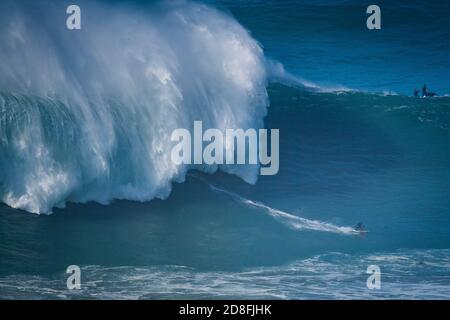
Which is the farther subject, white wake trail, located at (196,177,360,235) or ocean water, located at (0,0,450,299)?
white wake trail, located at (196,177,360,235)

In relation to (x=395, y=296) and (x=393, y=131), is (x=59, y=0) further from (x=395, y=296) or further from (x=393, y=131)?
(x=395, y=296)

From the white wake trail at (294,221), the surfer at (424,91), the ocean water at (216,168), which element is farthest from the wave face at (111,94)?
the surfer at (424,91)

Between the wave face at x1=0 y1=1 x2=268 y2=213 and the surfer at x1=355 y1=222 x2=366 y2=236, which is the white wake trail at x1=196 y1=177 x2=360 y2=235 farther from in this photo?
the wave face at x1=0 y1=1 x2=268 y2=213

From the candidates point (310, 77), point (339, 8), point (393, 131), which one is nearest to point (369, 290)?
point (393, 131)

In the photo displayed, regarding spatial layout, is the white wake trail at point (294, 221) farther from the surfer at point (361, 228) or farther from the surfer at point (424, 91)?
the surfer at point (424, 91)

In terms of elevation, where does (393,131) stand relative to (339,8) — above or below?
below

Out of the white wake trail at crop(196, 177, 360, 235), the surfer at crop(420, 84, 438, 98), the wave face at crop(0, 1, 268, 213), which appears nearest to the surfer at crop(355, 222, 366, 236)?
the white wake trail at crop(196, 177, 360, 235)
